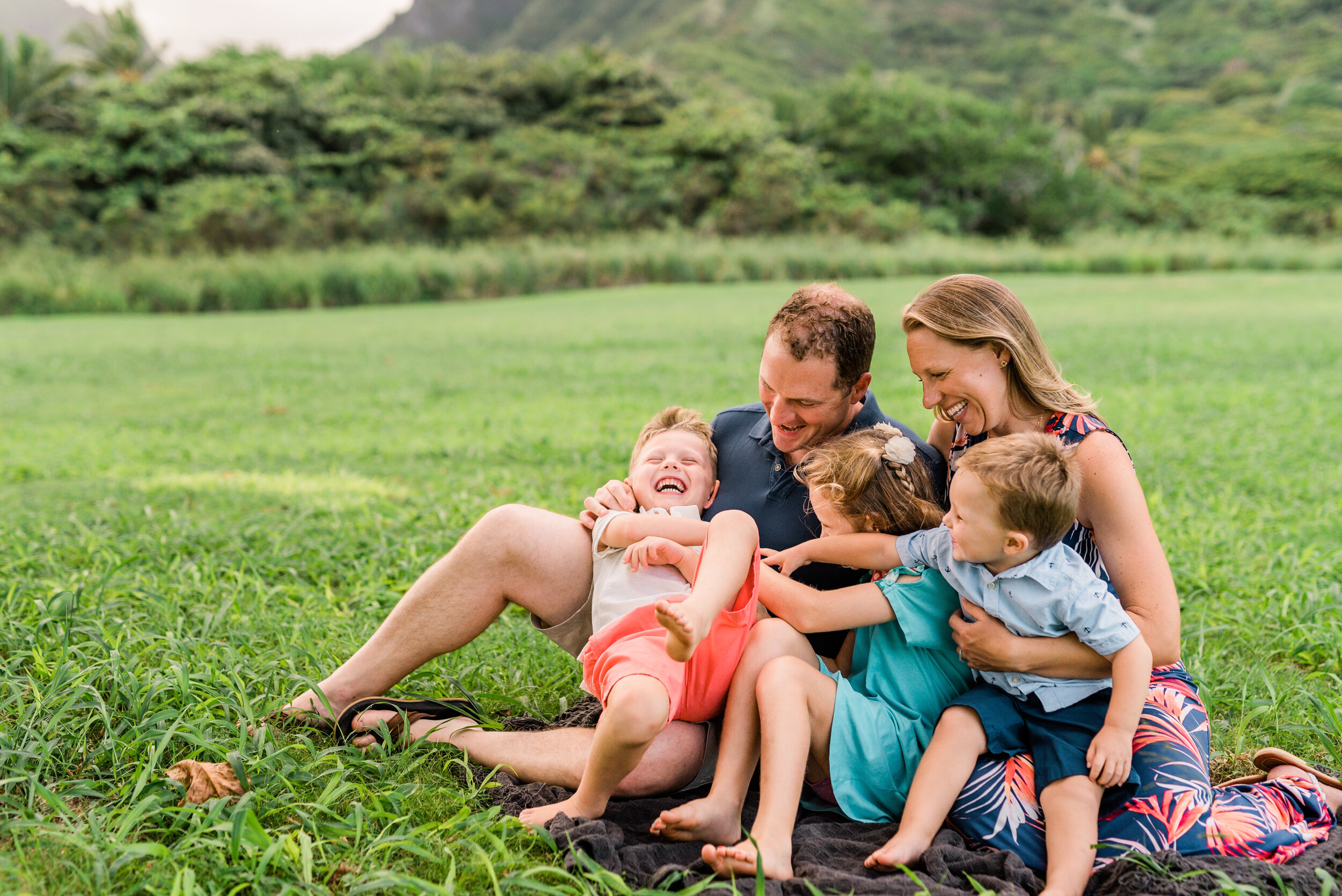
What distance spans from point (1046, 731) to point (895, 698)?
1.18 feet

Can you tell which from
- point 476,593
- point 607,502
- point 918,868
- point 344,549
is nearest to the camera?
point 918,868

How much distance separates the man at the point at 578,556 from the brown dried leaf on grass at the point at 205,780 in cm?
38

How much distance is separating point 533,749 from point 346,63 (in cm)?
4097

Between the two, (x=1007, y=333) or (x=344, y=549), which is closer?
(x=1007, y=333)

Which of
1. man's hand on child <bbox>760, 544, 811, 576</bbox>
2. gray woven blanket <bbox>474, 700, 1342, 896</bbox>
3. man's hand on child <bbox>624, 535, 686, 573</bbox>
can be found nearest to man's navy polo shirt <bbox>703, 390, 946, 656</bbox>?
man's hand on child <bbox>760, 544, 811, 576</bbox>

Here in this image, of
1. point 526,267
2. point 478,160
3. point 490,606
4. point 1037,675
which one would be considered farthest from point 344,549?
point 478,160

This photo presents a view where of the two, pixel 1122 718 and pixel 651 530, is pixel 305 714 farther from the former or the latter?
pixel 1122 718

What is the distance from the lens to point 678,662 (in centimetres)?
231

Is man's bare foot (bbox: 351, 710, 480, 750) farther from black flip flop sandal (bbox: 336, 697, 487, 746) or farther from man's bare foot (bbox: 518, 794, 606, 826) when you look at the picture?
man's bare foot (bbox: 518, 794, 606, 826)

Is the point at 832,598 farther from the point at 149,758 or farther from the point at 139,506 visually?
the point at 139,506

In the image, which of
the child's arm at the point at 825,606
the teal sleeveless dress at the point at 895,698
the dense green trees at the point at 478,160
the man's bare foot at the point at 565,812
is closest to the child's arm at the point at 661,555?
the child's arm at the point at 825,606

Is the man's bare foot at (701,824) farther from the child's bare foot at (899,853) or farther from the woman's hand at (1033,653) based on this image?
the woman's hand at (1033,653)

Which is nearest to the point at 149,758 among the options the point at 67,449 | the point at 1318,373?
the point at 67,449

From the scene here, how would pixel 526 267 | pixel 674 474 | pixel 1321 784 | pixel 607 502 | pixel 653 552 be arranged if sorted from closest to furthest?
pixel 1321 784 → pixel 653 552 → pixel 607 502 → pixel 674 474 → pixel 526 267
